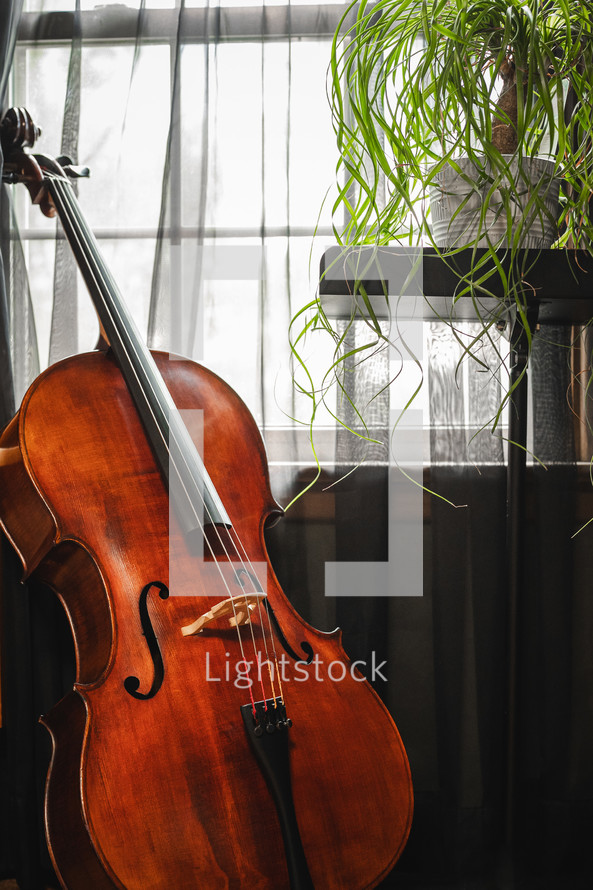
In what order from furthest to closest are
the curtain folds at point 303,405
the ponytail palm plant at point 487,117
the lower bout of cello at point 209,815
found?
1. the curtain folds at point 303,405
2. the ponytail palm plant at point 487,117
3. the lower bout of cello at point 209,815

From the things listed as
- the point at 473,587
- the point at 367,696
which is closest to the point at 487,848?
the point at 473,587

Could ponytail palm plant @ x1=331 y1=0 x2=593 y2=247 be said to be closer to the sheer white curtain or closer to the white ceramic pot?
the white ceramic pot

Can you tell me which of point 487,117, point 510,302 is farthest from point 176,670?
point 487,117

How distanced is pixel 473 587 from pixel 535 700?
0.25 metres

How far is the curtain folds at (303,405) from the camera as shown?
4.32ft

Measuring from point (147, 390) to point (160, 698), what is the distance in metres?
0.43

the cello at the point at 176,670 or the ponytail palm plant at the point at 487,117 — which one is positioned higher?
the ponytail palm plant at the point at 487,117

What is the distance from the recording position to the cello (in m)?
0.76

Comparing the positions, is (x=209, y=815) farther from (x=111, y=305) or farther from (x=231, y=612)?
(x=111, y=305)

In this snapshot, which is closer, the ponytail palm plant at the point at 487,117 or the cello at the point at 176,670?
the cello at the point at 176,670

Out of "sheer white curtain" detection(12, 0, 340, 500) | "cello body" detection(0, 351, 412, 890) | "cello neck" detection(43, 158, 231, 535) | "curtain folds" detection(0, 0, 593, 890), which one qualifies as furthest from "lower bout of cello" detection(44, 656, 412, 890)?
"sheer white curtain" detection(12, 0, 340, 500)

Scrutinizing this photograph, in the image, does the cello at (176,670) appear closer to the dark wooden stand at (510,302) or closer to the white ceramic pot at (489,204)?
the dark wooden stand at (510,302)

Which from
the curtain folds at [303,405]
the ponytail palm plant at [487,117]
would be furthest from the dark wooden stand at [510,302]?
the curtain folds at [303,405]

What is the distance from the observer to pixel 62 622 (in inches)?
51.4
